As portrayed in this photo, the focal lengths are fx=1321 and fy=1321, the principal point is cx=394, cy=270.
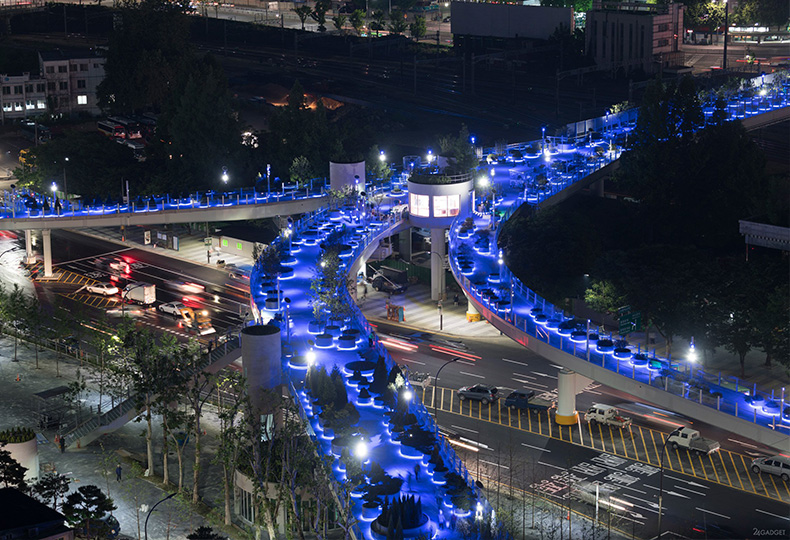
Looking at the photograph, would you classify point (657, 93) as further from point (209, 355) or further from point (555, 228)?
point (209, 355)

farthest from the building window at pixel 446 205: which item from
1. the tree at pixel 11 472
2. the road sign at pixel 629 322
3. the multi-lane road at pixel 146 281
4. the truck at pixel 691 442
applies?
the tree at pixel 11 472

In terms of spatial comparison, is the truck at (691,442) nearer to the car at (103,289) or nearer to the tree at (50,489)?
the tree at (50,489)

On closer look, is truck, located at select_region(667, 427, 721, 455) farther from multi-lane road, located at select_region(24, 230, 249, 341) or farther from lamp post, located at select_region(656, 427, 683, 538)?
multi-lane road, located at select_region(24, 230, 249, 341)

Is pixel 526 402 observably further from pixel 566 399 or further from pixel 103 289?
pixel 103 289

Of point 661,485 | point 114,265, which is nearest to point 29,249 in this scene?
point 114,265

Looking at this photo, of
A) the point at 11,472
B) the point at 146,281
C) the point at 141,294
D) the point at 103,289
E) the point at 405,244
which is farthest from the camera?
the point at 405,244

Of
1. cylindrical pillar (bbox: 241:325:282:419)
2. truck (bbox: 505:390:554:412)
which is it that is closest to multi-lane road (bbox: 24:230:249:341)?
truck (bbox: 505:390:554:412)

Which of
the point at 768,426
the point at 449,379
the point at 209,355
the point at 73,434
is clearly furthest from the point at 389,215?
the point at 768,426
